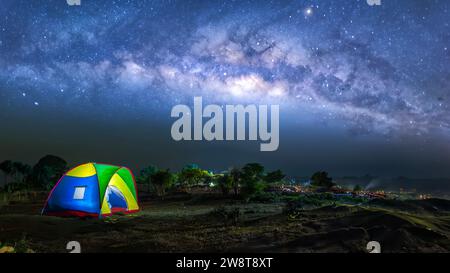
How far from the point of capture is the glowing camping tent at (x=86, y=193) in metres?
16.8

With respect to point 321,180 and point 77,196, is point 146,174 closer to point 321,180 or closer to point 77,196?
point 321,180

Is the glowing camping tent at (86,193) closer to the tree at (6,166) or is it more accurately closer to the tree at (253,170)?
the tree at (253,170)

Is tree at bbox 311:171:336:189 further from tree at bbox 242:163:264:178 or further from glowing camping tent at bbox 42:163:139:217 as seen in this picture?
glowing camping tent at bbox 42:163:139:217

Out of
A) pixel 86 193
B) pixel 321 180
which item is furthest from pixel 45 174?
pixel 321 180

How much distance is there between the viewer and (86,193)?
1689 centimetres

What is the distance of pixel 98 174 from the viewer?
56.2ft

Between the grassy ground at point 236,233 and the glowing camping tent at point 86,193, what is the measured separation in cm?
86

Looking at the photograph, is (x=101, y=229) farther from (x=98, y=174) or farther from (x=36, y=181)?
(x=36, y=181)

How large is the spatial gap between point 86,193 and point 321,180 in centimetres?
4420

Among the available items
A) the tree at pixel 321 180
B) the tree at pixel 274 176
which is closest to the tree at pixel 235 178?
the tree at pixel 274 176

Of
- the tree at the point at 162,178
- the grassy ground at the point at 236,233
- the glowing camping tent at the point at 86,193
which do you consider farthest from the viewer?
the tree at the point at 162,178

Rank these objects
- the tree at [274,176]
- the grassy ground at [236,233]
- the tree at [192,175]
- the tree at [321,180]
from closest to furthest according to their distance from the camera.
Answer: the grassy ground at [236,233]
the tree at [192,175]
the tree at [274,176]
the tree at [321,180]
